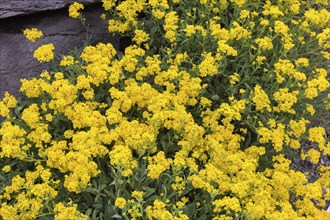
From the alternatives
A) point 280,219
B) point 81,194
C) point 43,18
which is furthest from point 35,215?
point 43,18

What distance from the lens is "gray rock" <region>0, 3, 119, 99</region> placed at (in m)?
4.27

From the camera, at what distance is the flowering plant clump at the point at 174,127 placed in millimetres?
3139

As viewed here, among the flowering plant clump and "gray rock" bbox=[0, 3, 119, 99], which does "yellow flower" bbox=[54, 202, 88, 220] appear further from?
"gray rock" bbox=[0, 3, 119, 99]

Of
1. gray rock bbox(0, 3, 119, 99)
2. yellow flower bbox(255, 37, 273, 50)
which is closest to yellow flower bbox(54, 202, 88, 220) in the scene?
gray rock bbox(0, 3, 119, 99)

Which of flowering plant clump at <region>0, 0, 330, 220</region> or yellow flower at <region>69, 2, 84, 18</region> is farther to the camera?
yellow flower at <region>69, 2, 84, 18</region>

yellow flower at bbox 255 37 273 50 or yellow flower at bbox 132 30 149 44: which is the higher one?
yellow flower at bbox 255 37 273 50

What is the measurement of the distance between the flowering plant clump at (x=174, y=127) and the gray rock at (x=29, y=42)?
8.4 inches

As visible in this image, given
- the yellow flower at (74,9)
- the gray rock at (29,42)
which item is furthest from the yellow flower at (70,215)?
the yellow flower at (74,9)

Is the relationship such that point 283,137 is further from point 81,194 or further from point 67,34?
point 67,34

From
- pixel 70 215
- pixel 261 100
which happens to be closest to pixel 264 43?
pixel 261 100

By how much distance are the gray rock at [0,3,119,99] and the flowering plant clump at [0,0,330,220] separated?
213 millimetres

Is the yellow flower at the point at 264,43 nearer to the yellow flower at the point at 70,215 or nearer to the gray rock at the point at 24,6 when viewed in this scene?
the gray rock at the point at 24,6

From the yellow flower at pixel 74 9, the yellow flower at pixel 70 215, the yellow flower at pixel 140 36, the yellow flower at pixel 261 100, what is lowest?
the yellow flower at pixel 70 215

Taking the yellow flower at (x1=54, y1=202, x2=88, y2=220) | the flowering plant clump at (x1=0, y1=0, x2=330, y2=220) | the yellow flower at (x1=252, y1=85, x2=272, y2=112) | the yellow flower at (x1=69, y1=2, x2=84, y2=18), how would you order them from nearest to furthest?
the yellow flower at (x1=54, y1=202, x2=88, y2=220) < the flowering plant clump at (x1=0, y1=0, x2=330, y2=220) < the yellow flower at (x1=252, y1=85, x2=272, y2=112) < the yellow flower at (x1=69, y1=2, x2=84, y2=18)
